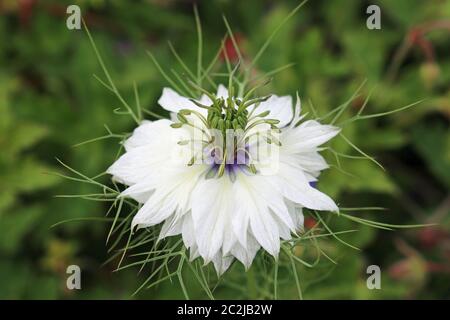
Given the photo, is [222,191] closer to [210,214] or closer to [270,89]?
[210,214]

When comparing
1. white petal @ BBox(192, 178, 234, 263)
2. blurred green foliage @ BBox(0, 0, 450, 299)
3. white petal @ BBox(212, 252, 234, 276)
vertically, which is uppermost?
blurred green foliage @ BBox(0, 0, 450, 299)

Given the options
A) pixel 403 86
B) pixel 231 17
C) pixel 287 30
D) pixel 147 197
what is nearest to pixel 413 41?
pixel 403 86

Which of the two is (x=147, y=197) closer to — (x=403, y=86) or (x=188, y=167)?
(x=188, y=167)

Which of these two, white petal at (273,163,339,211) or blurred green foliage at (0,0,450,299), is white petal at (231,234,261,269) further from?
blurred green foliage at (0,0,450,299)

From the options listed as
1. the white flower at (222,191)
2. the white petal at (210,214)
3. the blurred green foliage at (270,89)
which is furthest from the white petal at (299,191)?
the blurred green foliage at (270,89)

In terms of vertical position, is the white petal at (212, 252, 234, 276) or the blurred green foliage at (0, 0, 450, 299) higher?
the blurred green foliage at (0, 0, 450, 299)

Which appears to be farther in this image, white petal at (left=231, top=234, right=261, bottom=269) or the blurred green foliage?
the blurred green foliage

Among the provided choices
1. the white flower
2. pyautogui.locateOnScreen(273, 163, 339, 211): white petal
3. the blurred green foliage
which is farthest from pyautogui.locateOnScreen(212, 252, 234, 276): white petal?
the blurred green foliage
